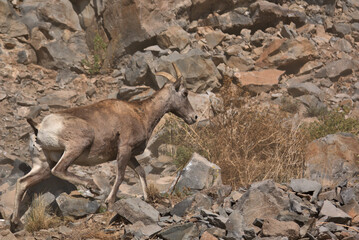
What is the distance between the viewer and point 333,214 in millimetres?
6344

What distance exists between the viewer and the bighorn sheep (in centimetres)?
747

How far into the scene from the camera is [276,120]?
419 inches

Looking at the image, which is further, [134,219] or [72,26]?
[72,26]

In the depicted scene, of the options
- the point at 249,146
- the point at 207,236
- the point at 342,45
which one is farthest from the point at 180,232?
the point at 342,45

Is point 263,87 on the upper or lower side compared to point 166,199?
lower

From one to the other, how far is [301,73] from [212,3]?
12.6 ft

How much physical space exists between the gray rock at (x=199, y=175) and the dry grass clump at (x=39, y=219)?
82.7 inches

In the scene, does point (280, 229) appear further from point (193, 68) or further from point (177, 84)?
point (193, 68)

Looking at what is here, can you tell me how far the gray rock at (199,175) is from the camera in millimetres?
8242

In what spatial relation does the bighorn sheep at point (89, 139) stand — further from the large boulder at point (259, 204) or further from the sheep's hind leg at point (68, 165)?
the large boulder at point (259, 204)

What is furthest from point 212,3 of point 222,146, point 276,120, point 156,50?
point 222,146

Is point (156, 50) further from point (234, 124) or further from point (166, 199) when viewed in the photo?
point (166, 199)

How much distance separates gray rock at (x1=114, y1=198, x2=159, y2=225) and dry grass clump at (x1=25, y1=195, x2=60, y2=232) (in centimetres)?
104

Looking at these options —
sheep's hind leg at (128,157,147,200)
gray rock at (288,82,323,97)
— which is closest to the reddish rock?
gray rock at (288,82,323,97)
